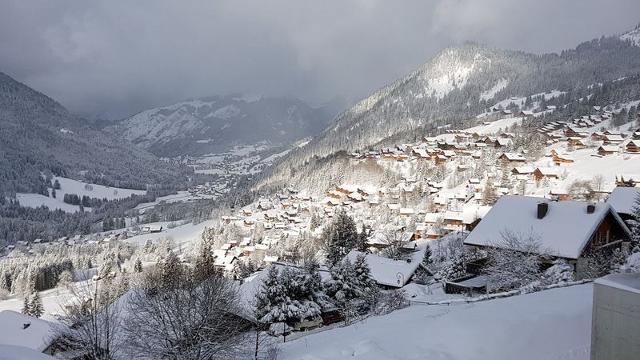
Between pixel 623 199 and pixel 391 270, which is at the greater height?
pixel 623 199

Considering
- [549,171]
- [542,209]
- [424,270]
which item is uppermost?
[549,171]

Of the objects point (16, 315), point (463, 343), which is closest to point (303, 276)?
point (463, 343)

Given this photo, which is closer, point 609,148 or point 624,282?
point 624,282

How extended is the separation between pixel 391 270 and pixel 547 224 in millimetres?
16003

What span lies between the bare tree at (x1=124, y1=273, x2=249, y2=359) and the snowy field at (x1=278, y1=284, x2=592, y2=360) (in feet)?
9.61

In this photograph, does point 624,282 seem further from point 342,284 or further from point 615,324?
point 342,284

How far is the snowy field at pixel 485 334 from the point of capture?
12.4m

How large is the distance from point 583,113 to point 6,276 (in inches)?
6212

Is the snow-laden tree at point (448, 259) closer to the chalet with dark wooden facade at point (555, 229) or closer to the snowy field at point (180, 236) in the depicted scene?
the chalet with dark wooden facade at point (555, 229)

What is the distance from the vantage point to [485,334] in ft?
44.7

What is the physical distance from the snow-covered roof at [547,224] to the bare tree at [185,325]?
59.3ft

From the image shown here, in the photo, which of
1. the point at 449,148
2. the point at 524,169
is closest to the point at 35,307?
the point at 524,169

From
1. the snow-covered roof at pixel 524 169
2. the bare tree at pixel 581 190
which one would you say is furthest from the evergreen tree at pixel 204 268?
the snow-covered roof at pixel 524 169

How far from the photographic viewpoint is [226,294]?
19.3m
